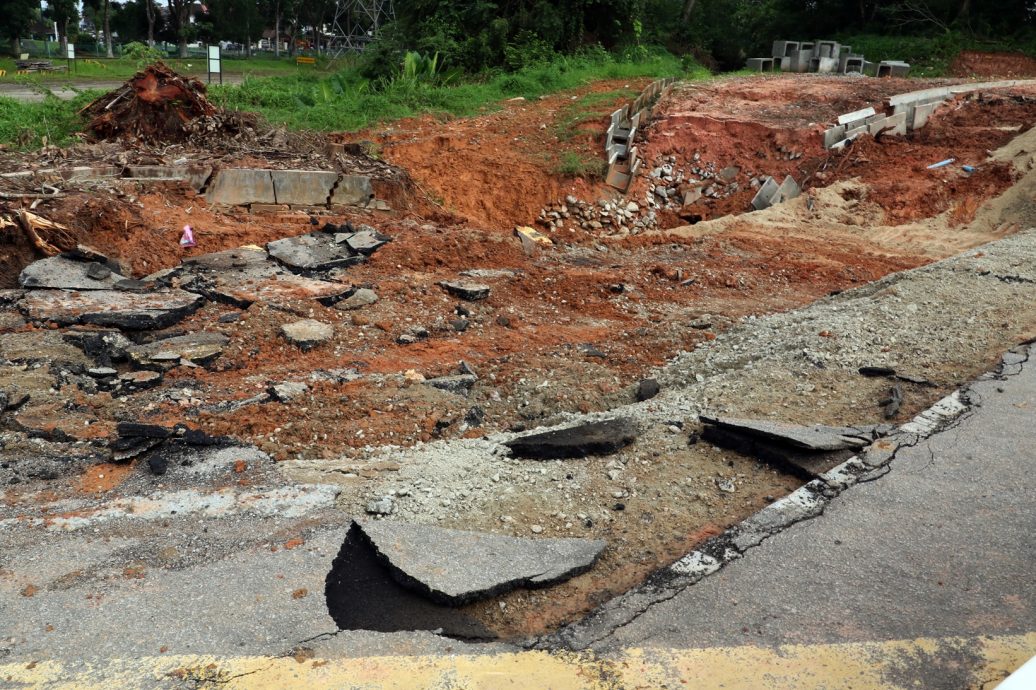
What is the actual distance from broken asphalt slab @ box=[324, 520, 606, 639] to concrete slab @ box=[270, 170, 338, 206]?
26.2 feet

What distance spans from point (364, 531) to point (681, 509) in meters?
1.56

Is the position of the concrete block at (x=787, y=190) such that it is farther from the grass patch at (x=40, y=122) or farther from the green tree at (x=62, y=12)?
the green tree at (x=62, y=12)

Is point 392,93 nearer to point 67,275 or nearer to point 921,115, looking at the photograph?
point 67,275

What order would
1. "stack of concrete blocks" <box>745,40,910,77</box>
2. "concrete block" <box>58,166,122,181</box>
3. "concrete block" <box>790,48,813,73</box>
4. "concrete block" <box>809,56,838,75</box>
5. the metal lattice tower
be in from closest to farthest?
"concrete block" <box>58,166,122,181</box>
"stack of concrete blocks" <box>745,40,910,77</box>
"concrete block" <box>809,56,838,75</box>
"concrete block" <box>790,48,813,73</box>
the metal lattice tower

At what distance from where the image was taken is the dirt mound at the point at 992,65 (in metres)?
22.8

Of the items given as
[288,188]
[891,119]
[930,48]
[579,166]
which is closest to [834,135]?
[891,119]

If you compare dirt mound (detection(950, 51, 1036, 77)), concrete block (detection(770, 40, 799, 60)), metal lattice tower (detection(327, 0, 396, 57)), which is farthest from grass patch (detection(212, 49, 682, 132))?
metal lattice tower (detection(327, 0, 396, 57))

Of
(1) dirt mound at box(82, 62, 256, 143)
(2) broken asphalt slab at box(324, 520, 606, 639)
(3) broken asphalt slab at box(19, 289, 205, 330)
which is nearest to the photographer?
(2) broken asphalt slab at box(324, 520, 606, 639)

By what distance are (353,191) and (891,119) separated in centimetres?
1084

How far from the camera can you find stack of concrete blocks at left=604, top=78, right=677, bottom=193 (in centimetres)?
1389

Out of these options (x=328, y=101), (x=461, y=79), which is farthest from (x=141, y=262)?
(x=461, y=79)

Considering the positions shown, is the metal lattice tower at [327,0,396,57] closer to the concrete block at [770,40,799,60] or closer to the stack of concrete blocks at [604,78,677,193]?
the concrete block at [770,40,799,60]

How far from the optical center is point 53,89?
19.8 meters

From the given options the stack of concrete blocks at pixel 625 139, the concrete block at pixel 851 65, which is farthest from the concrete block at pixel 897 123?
the concrete block at pixel 851 65
